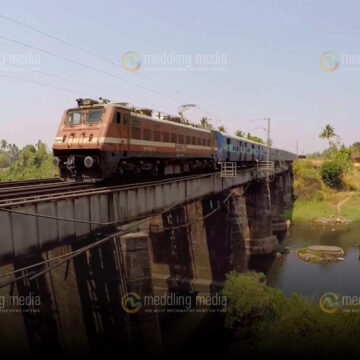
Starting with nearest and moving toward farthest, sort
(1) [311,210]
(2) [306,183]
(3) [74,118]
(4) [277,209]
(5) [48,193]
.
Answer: (5) [48,193] < (3) [74,118] < (4) [277,209] < (1) [311,210] < (2) [306,183]

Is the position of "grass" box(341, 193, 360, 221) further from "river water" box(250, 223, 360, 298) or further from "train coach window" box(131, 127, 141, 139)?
"train coach window" box(131, 127, 141, 139)

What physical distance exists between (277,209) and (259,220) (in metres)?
15.1

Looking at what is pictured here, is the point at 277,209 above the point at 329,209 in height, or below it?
above

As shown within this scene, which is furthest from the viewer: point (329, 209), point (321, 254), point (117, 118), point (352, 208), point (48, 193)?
point (329, 209)

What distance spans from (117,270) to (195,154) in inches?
436

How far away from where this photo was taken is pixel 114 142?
16422mm

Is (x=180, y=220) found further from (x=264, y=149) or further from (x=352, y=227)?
(x=352, y=227)

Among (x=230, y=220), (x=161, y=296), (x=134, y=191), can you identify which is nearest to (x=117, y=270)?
(x=161, y=296)

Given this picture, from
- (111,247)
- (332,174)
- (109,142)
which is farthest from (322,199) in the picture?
(109,142)

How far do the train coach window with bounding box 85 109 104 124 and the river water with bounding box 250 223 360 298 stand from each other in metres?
25.5

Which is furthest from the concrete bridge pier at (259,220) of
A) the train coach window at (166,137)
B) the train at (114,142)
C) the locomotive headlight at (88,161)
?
the locomotive headlight at (88,161)

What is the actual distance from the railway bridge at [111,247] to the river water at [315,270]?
3947 mm

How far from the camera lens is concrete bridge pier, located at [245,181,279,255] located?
4610 cm

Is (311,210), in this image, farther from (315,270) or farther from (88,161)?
(88,161)
